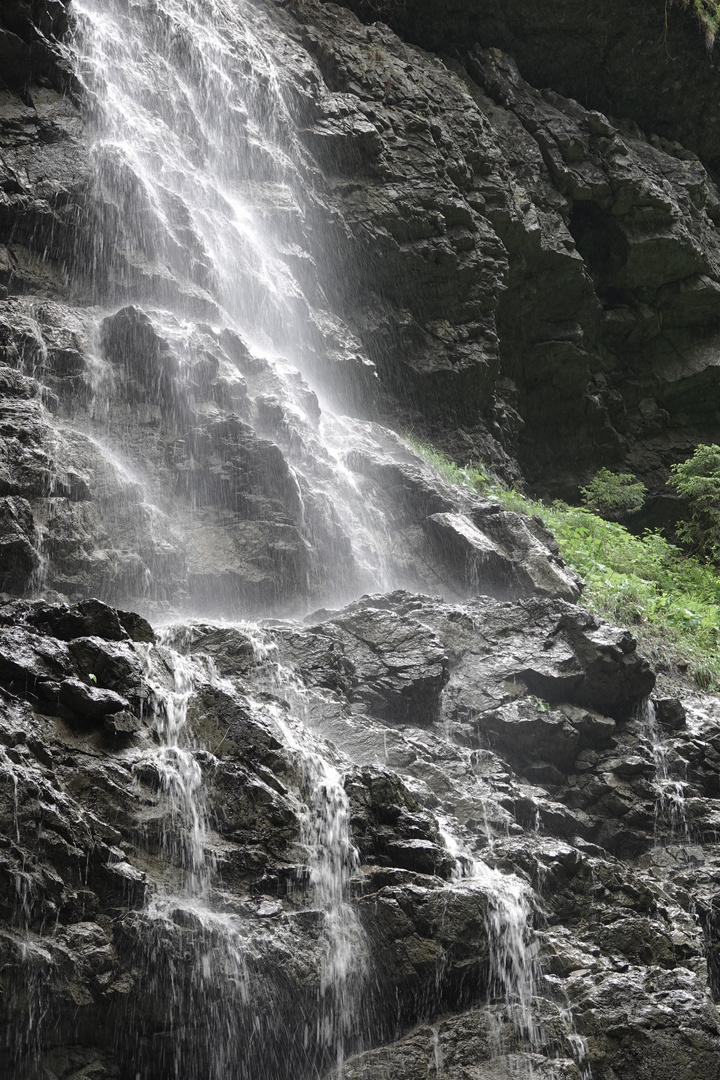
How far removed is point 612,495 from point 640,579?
5.03m

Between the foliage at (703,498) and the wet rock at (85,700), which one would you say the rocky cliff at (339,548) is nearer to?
the wet rock at (85,700)

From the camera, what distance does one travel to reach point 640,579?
13820 mm

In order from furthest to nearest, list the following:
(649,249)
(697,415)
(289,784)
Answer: (697,415), (649,249), (289,784)

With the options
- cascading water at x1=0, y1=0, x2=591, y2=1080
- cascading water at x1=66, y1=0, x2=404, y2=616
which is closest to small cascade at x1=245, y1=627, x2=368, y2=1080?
cascading water at x1=0, y1=0, x2=591, y2=1080

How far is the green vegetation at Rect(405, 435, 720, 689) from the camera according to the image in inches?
452

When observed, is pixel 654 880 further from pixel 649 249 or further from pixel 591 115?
pixel 591 115

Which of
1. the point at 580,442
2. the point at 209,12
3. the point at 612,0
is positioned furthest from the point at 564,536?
the point at 612,0

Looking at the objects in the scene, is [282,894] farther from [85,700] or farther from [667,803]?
[667,803]

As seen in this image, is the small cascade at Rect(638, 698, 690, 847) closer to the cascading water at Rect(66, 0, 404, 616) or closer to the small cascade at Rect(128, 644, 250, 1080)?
the cascading water at Rect(66, 0, 404, 616)

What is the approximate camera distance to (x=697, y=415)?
2094 cm

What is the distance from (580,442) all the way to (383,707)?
1337 centimetres

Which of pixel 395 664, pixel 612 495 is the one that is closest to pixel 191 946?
pixel 395 664

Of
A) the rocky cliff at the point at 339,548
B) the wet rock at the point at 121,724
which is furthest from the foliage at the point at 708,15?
the wet rock at the point at 121,724

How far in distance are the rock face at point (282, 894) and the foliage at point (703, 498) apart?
396 inches
